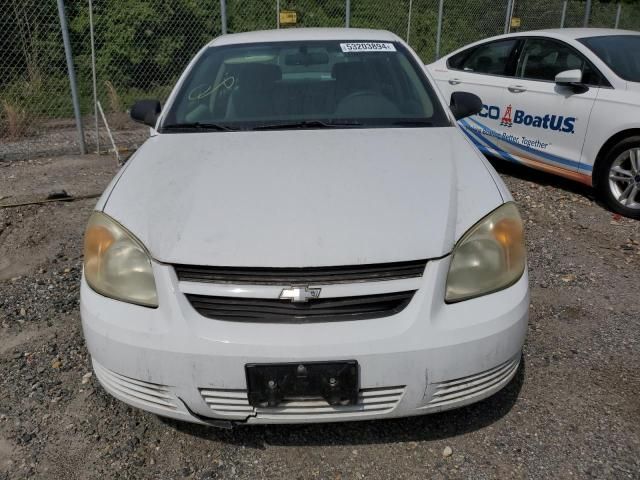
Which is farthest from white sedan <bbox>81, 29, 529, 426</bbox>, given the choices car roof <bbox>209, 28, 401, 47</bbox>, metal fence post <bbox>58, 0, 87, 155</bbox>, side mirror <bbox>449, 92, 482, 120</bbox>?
metal fence post <bbox>58, 0, 87, 155</bbox>

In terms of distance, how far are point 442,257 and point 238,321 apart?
699 millimetres

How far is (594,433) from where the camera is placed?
211cm

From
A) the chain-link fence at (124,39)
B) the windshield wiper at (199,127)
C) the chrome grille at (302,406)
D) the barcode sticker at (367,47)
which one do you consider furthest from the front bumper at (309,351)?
the chain-link fence at (124,39)

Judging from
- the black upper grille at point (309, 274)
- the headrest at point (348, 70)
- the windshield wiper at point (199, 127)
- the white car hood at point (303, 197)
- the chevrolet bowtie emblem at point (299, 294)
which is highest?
the headrest at point (348, 70)

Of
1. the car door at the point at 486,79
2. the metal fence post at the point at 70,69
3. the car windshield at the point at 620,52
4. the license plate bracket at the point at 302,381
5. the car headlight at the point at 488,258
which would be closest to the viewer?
the license plate bracket at the point at 302,381

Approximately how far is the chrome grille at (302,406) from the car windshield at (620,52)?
3.89 m

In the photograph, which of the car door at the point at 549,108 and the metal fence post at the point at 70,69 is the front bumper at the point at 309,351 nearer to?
the car door at the point at 549,108

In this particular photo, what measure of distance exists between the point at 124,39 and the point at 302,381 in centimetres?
964

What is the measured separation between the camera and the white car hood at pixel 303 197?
69.4 inches

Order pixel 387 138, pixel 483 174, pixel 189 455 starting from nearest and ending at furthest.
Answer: pixel 189 455, pixel 483 174, pixel 387 138

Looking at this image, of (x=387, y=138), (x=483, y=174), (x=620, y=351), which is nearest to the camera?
(x=483, y=174)

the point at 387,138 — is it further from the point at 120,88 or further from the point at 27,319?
the point at 120,88

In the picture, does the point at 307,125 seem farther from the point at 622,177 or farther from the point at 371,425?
the point at 622,177

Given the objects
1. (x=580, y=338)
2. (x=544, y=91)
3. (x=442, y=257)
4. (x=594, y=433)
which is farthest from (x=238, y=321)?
(x=544, y=91)
